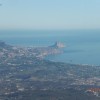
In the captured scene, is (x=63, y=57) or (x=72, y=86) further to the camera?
(x=63, y=57)

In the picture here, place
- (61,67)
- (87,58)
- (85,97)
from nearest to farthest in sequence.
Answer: (85,97) < (61,67) < (87,58)

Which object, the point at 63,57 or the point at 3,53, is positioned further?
the point at 63,57

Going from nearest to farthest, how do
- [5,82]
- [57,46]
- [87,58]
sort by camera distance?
[5,82]
[87,58]
[57,46]

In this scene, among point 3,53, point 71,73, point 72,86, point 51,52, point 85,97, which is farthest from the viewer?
point 51,52

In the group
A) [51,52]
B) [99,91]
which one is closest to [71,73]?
[99,91]

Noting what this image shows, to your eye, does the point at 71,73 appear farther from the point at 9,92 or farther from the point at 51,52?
the point at 51,52

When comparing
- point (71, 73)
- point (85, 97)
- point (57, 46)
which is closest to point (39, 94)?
point (85, 97)

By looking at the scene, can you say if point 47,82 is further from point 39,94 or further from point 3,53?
point 3,53

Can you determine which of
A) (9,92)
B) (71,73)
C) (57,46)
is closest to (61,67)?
(71,73)

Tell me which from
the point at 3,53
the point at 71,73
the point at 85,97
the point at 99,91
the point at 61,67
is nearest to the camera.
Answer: the point at 85,97
